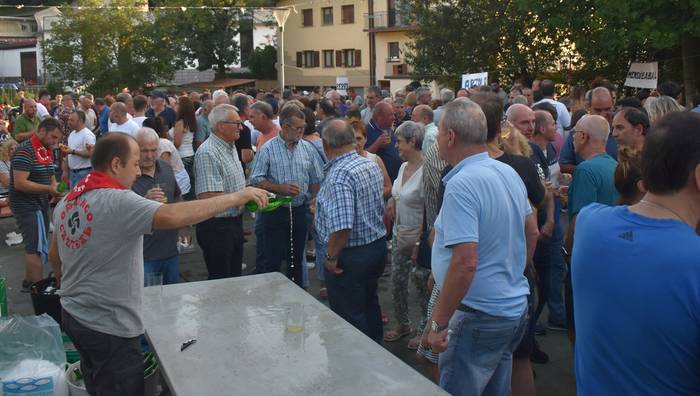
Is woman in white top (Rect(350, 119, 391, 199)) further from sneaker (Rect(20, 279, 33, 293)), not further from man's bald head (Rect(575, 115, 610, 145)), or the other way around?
sneaker (Rect(20, 279, 33, 293))

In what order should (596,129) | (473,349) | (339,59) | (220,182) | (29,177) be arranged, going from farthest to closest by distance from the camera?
(339,59), (29,177), (220,182), (596,129), (473,349)

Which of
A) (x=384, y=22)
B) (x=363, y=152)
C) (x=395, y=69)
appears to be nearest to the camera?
(x=363, y=152)

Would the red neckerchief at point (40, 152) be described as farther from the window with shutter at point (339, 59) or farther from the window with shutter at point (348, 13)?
the window with shutter at point (339, 59)

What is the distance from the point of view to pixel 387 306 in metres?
6.88

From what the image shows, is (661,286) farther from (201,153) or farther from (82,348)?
(201,153)

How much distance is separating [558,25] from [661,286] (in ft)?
60.4

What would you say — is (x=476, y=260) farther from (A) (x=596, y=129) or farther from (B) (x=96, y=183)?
(A) (x=596, y=129)

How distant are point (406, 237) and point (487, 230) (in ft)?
7.52

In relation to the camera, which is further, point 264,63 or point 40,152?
point 264,63

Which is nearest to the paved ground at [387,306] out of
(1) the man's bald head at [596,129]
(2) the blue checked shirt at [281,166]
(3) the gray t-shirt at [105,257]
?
(2) the blue checked shirt at [281,166]

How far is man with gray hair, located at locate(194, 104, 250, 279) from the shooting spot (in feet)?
18.8

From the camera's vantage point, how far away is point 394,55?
152ft

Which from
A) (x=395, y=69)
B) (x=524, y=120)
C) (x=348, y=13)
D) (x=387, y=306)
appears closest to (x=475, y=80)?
(x=387, y=306)

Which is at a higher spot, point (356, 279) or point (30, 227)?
point (30, 227)
